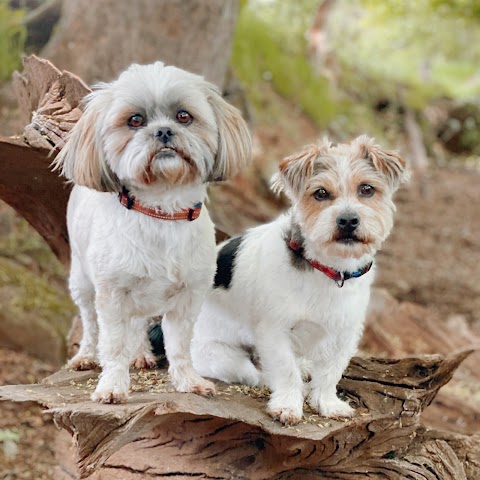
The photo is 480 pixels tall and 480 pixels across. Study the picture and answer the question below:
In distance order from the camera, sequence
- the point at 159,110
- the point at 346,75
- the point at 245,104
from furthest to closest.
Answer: the point at 346,75, the point at 245,104, the point at 159,110

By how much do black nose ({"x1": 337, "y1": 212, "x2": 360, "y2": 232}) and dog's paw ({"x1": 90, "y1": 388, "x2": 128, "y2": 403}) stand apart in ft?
4.18

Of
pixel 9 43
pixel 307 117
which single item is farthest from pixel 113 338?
pixel 307 117

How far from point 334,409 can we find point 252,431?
45 cm

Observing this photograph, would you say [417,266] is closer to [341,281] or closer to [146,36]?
[146,36]

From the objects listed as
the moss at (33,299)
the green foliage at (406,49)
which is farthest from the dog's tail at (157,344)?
the green foliage at (406,49)

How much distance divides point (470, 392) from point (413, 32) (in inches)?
539

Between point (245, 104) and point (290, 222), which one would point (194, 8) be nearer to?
point (245, 104)

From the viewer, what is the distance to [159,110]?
3061mm

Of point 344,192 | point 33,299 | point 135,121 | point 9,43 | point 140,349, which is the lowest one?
point 33,299

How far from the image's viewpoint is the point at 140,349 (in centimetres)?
407

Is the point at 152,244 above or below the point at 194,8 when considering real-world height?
below

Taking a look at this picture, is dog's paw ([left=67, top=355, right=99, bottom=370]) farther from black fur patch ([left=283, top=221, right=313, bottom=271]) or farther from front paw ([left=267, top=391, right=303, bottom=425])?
black fur patch ([left=283, top=221, right=313, bottom=271])

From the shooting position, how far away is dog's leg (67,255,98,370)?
3961 mm

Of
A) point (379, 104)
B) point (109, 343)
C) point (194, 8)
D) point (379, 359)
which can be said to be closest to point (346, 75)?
point (379, 104)
